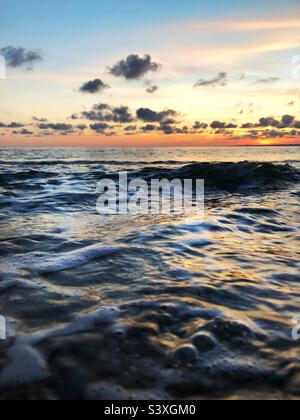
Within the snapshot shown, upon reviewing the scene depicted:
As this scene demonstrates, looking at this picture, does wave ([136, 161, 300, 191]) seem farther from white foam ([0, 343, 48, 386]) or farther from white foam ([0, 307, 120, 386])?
white foam ([0, 343, 48, 386])

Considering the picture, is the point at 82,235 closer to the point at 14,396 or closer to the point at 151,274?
the point at 151,274

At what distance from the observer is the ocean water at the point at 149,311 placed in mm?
2242

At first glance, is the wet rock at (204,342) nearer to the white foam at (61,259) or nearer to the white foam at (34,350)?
the white foam at (34,350)

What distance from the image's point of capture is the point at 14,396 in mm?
2104

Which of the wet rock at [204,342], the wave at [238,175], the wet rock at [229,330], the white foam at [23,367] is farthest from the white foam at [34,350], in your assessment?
the wave at [238,175]

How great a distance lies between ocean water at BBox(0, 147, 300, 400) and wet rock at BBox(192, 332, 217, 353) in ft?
0.04

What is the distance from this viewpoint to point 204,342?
2635mm

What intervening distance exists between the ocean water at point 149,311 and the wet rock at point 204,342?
0.04 ft

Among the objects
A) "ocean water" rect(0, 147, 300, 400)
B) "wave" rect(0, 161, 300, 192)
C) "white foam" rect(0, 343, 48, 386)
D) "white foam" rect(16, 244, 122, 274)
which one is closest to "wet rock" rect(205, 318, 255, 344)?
"ocean water" rect(0, 147, 300, 400)

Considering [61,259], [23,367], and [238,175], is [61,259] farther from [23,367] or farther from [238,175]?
[238,175]

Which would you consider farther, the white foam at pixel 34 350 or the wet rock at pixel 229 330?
the wet rock at pixel 229 330

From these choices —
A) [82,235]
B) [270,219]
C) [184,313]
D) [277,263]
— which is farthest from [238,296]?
[270,219]

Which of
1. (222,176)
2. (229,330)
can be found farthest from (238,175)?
(229,330)

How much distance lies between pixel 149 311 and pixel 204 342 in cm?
65
